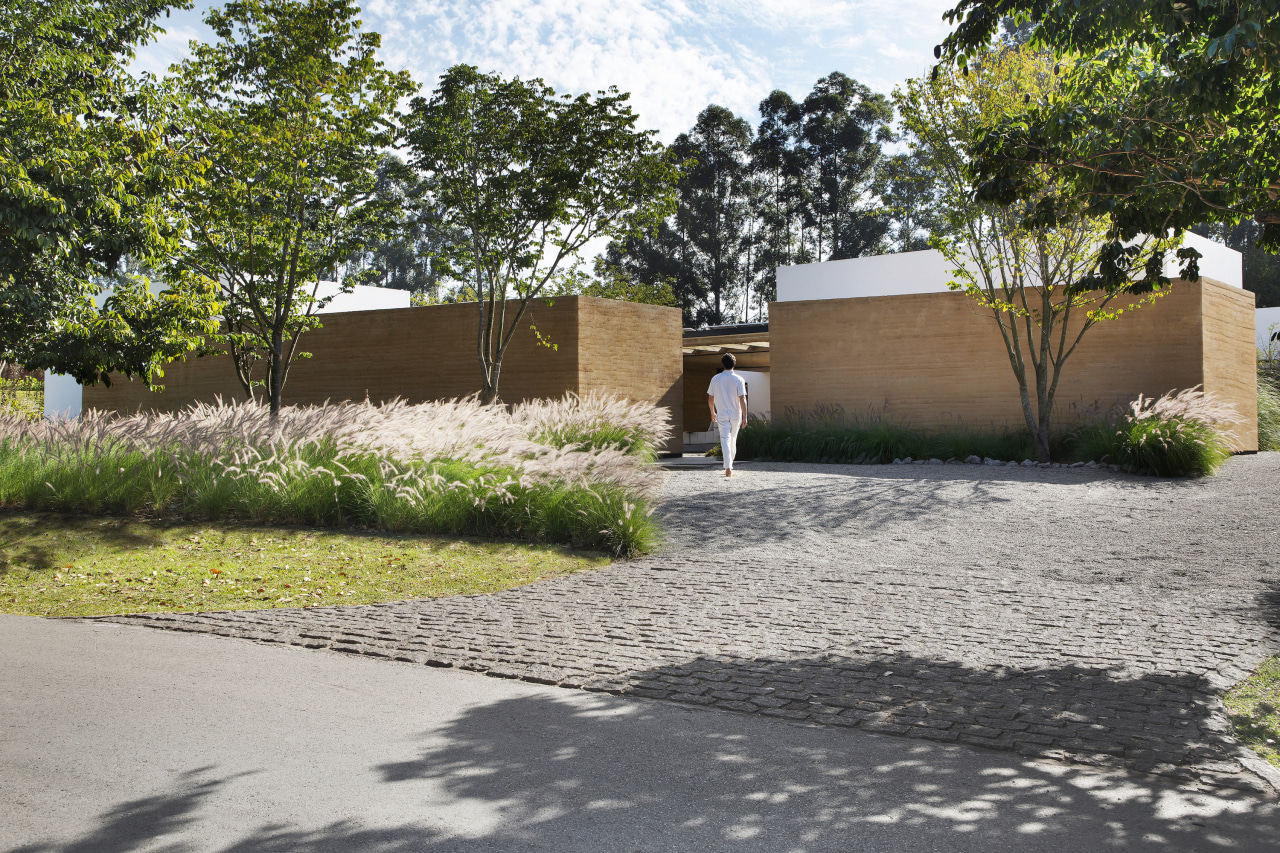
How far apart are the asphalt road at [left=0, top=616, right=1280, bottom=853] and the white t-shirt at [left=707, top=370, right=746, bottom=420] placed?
8.23 metres

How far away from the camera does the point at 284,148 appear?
11.7 meters

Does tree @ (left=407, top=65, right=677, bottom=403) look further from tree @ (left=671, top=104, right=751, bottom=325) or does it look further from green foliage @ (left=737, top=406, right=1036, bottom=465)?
tree @ (left=671, top=104, right=751, bottom=325)

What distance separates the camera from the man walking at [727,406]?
12164 millimetres

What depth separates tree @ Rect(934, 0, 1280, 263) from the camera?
177 inches

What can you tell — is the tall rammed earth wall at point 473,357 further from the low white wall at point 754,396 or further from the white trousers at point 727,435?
the low white wall at point 754,396

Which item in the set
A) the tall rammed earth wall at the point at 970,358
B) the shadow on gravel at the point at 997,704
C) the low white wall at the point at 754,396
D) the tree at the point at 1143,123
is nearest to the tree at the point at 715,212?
the low white wall at the point at 754,396

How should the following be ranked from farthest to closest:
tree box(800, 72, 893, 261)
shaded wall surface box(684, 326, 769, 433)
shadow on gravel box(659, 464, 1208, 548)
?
tree box(800, 72, 893, 261)
shaded wall surface box(684, 326, 769, 433)
shadow on gravel box(659, 464, 1208, 548)

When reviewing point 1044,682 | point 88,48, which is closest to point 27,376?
point 88,48

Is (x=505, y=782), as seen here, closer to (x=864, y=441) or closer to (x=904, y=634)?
(x=904, y=634)

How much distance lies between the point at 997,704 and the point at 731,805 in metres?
1.64

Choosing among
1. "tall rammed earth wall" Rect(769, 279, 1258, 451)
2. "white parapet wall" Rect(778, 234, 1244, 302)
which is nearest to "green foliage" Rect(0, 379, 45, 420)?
"tall rammed earth wall" Rect(769, 279, 1258, 451)

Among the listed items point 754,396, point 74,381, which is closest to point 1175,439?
point 754,396

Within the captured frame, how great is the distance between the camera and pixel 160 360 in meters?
8.85

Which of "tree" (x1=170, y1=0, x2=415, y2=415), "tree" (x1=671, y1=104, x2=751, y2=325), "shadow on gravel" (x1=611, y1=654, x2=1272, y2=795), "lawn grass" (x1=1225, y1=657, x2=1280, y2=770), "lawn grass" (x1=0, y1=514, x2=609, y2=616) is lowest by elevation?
"lawn grass" (x1=1225, y1=657, x2=1280, y2=770)
